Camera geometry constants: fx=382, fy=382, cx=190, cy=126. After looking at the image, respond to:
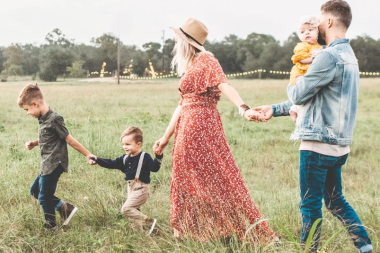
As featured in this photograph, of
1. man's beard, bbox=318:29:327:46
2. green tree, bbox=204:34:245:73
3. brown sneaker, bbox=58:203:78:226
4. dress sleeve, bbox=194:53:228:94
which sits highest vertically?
green tree, bbox=204:34:245:73

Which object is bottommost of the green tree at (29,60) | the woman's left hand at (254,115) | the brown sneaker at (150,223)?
the brown sneaker at (150,223)

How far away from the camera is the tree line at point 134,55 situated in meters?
37.6

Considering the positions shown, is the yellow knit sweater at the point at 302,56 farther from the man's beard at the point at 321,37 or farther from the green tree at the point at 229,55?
the green tree at the point at 229,55

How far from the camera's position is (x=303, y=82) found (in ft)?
8.52

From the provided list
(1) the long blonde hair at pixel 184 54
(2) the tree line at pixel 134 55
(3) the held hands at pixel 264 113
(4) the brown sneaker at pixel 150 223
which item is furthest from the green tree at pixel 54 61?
(3) the held hands at pixel 264 113

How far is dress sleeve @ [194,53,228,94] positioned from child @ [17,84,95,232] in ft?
4.05

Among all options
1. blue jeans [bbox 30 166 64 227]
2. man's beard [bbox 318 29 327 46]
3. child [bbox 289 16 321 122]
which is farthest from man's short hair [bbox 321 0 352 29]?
blue jeans [bbox 30 166 64 227]

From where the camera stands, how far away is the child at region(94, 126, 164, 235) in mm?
3514

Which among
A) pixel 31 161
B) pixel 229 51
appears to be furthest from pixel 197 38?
pixel 229 51

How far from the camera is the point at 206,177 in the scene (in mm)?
3256

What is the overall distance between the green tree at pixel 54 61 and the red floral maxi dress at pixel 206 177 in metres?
37.8

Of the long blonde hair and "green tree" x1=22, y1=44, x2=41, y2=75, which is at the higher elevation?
"green tree" x1=22, y1=44, x2=41, y2=75

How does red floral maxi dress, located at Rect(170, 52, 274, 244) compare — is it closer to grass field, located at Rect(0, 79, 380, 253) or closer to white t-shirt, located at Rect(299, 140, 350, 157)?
grass field, located at Rect(0, 79, 380, 253)

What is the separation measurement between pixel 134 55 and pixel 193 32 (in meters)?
51.9
